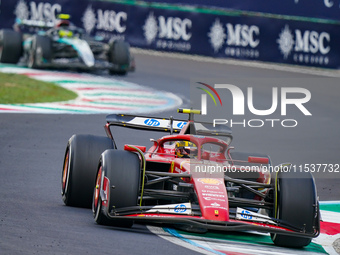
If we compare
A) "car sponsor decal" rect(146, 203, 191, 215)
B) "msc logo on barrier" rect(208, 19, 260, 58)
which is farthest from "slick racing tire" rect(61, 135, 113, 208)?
"msc logo on barrier" rect(208, 19, 260, 58)

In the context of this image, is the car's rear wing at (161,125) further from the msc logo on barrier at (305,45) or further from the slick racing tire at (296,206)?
the msc logo on barrier at (305,45)

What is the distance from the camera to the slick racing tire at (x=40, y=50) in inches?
872

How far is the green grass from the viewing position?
17.9 metres

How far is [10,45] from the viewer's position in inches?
922

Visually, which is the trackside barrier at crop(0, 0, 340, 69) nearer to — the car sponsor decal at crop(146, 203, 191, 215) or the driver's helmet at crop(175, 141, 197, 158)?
the driver's helmet at crop(175, 141, 197, 158)

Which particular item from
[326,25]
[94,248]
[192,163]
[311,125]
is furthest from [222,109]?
[326,25]

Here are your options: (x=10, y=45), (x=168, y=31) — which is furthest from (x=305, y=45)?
(x=10, y=45)

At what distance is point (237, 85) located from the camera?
10305mm

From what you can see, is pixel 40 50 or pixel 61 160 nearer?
pixel 61 160

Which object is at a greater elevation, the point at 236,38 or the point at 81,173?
the point at 81,173

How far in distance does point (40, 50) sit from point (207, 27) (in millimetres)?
6971

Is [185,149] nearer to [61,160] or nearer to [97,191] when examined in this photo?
[97,191]

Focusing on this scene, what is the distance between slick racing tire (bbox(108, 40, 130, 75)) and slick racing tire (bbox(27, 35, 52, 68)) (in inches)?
61.1

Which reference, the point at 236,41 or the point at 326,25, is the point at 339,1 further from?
the point at 236,41
